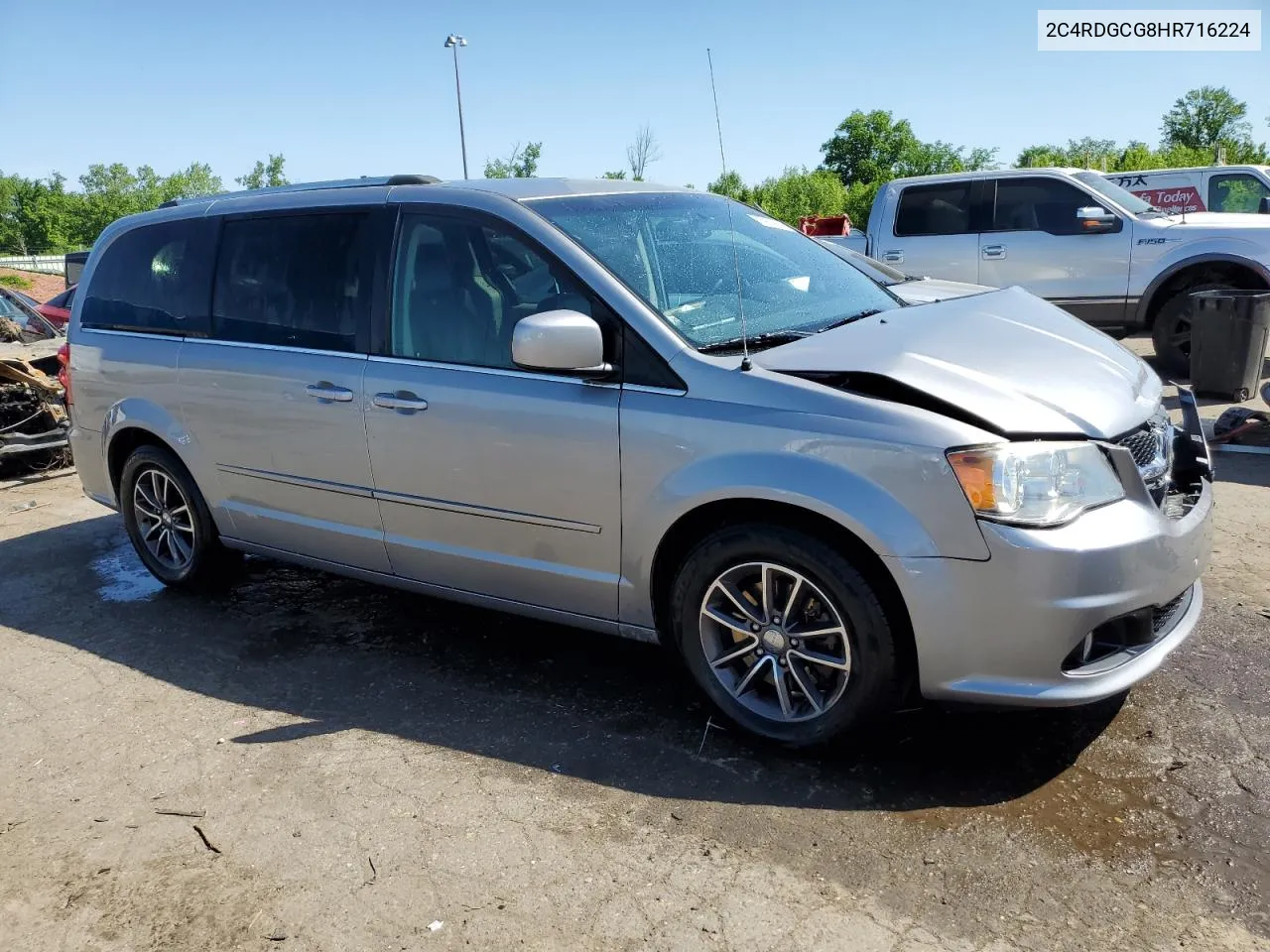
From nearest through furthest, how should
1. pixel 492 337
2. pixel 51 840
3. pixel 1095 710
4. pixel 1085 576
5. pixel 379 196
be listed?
pixel 1085 576 → pixel 51 840 → pixel 1095 710 → pixel 492 337 → pixel 379 196

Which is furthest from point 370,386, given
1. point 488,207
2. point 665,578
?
point 665,578

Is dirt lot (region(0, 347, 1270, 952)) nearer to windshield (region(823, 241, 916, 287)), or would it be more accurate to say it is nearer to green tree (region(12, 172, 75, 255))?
windshield (region(823, 241, 916, 287))

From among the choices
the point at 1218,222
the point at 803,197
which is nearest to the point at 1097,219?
the point at 1218,222

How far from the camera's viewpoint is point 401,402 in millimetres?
4020

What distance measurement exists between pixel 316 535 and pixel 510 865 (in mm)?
2068

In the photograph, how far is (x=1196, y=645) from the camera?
13.3 ft

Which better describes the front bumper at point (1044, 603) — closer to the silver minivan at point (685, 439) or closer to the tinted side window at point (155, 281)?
the silver minivan at point (685, 439)

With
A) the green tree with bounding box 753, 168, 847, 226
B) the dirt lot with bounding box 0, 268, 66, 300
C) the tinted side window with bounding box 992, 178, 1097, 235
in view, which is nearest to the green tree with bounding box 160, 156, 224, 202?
the dirt lot with bounding box 0, 268, 66, 300

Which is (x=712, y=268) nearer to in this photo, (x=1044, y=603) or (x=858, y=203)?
(x=1044, y=603)

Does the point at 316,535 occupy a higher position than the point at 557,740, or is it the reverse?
the point at 316,535

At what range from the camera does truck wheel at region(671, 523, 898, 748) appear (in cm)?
313

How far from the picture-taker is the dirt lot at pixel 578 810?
265 cm

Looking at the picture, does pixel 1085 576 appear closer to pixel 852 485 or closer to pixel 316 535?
pixel 852 485

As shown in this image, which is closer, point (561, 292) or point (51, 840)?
point (51, 840)
